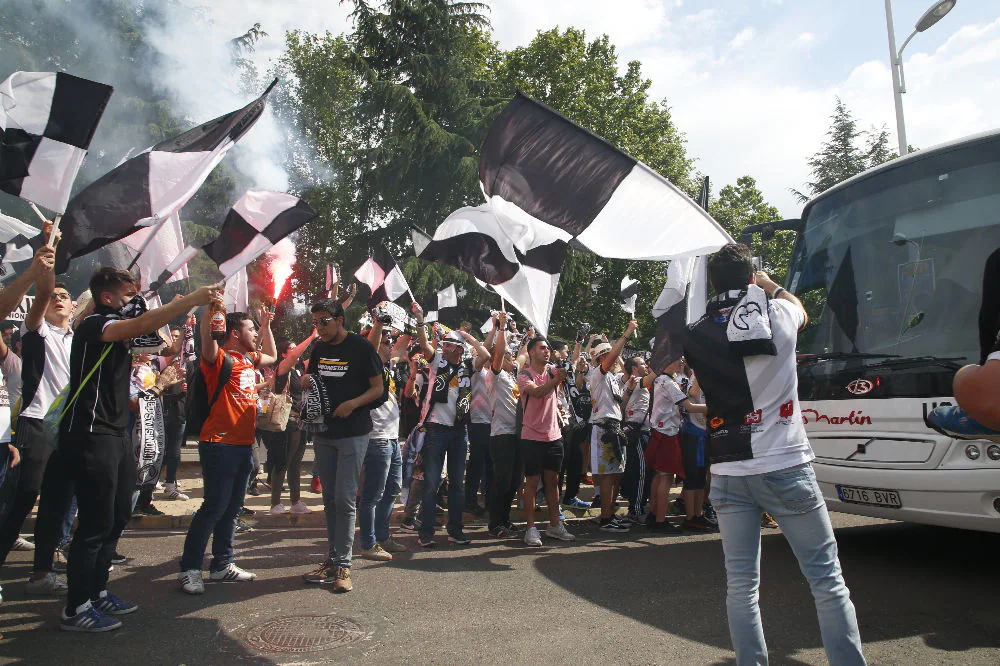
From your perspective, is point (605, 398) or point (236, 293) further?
point (605, 398)

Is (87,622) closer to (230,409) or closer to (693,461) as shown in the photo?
(230,409)

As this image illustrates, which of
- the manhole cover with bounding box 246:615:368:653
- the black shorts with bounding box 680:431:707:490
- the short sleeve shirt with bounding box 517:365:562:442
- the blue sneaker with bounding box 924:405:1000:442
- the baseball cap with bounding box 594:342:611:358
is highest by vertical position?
the baseball cap with bounding box 594:342:611:358

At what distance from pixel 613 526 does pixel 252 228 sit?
5.15 metres

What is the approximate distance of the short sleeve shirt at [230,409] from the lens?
17.0ft

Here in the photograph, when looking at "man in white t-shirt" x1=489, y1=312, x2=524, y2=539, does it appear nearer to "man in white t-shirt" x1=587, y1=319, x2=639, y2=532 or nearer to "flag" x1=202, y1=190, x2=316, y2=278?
"man in white t-shirt" x1=587, y1=319, x2=639, y2=532

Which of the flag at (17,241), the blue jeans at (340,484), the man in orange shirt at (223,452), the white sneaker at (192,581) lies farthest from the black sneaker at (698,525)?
the flag at (17,241)

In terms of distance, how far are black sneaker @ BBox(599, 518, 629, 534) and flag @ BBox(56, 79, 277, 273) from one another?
567 centimetres

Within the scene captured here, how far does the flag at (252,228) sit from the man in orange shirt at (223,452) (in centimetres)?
52

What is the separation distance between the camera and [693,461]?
808cm

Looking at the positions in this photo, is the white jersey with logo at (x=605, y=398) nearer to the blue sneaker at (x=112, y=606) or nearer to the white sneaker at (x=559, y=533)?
the white sneaker at (x=559, y=533)

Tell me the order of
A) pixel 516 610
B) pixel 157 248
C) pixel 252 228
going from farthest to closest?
pixel 157 248
pixel 252 228
pixel 516 610

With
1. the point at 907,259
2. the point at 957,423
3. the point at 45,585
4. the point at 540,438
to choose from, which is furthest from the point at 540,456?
the point at 957,423

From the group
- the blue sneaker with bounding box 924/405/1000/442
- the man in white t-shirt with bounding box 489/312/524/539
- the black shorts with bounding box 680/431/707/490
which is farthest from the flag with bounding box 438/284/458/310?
the blue sneaker with bounding box 924/405/1000/442

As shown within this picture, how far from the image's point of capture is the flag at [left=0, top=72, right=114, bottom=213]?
4254 millimetres
